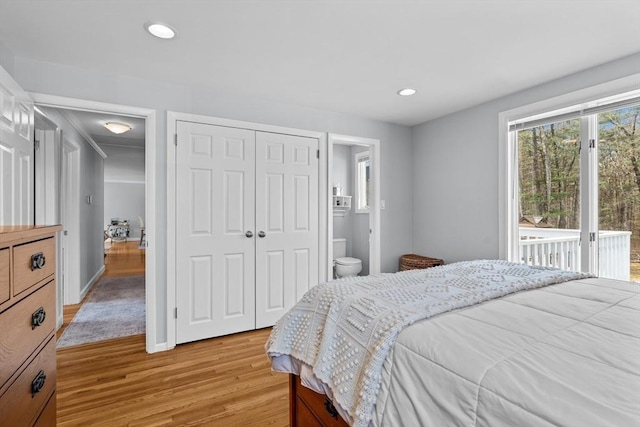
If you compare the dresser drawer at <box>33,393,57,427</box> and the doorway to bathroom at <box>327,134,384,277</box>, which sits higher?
the doorway to bathroom at <box>327,134,384,277</box>

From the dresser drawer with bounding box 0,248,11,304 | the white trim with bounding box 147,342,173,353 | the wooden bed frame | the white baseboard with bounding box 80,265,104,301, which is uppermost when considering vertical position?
the dresser drawer with bounding box 0,248,11,304

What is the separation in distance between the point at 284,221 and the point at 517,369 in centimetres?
272

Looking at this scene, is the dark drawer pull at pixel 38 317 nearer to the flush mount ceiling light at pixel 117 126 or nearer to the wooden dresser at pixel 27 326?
the wooden dresser at pixel 27 326

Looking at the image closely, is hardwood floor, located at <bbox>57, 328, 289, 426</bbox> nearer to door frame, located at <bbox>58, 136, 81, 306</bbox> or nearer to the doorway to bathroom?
door frame, located at <bbox>58, 136, 81, 306</bbox>

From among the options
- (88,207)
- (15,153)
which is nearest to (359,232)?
(15,153)

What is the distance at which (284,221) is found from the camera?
3320 millimetres

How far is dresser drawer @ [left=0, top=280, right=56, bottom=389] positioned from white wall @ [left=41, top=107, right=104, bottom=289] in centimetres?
315

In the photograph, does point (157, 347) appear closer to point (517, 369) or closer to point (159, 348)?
point (159, 348)

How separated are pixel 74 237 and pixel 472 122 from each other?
5051 millimetres

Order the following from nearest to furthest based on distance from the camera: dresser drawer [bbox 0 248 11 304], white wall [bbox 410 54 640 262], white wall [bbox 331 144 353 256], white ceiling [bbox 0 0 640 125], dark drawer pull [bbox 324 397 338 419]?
dresser drawer [bbox 0 248 11 304]
dark drawer pull [bbox 324 397 338 419]
white ceiling [bbox 0 0 640 125]
white wall [bbox 410 54 640 262]
white wall [bbox 331 144 353 256]

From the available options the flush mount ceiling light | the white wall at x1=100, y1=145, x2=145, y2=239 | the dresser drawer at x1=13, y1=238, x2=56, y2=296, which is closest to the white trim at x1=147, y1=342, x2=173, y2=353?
the dresser drawer at x1=13, y1=238, x2=56, y2=296

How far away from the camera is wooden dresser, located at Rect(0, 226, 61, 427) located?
854mm

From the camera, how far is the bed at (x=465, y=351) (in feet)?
2.21

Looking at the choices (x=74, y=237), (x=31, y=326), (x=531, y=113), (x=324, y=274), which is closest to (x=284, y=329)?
(x=31, y=326)
